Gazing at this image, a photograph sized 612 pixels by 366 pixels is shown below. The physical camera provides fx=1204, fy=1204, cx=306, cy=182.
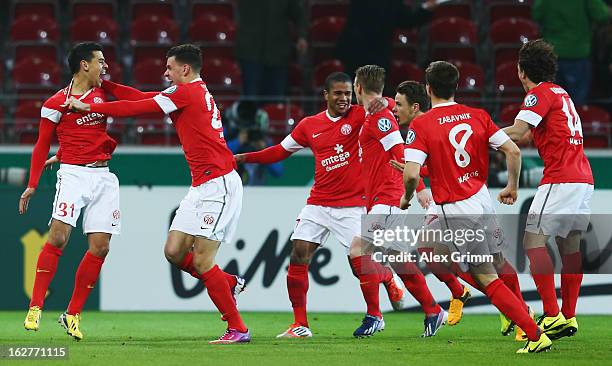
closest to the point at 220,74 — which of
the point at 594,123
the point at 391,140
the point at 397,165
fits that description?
the point at 594,123

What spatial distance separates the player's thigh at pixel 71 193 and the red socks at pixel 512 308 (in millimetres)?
3288

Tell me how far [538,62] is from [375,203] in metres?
1.71

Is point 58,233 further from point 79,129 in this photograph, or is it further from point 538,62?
point 538,62

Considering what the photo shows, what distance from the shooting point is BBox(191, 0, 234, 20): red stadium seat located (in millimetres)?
16500

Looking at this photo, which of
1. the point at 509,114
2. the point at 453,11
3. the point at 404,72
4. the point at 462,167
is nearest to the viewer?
the point at 462,167

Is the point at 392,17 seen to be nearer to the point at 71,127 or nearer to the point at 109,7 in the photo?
the point at 109,7

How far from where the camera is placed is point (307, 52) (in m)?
15.8

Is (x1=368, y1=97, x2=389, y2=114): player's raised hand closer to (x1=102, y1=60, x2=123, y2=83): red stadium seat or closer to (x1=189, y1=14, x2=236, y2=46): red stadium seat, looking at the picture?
(x1=102, y1=60, x2=123, y2=83): red stadium seat

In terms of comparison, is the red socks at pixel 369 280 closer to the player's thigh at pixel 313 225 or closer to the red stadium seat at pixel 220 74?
the player's thigh at pixel 313 225

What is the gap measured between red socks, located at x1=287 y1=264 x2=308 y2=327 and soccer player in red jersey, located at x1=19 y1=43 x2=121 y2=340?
1445 millimetres

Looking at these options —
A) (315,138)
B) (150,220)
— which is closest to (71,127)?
(315,138)

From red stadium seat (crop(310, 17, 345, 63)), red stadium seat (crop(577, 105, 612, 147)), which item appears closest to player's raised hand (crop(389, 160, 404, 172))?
Result: red stadium seat (crop(577, 105, 612, 147))

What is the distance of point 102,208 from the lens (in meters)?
9.37

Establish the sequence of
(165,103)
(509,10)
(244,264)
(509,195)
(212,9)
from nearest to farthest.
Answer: (509,195) → (165,103) → (244,264) → (509,10) → (212,9)
